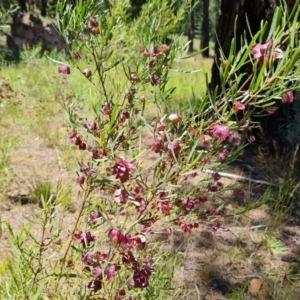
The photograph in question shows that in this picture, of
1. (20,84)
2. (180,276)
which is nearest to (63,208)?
(180,276)

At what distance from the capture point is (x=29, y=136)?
4520 millimetres

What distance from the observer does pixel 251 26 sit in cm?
384

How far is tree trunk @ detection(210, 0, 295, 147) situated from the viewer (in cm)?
378

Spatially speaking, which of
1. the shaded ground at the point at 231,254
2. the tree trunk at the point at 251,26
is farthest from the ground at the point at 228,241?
the tree trunk at the point at 251,26

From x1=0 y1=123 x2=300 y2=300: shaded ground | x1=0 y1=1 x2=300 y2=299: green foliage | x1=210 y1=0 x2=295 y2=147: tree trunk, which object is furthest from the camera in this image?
x1=210 y1=0 x2=295 y2=147: tree trunk

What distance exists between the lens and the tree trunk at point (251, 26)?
3775mm

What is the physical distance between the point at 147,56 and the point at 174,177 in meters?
0.48

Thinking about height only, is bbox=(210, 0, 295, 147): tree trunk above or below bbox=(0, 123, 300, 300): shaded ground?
above

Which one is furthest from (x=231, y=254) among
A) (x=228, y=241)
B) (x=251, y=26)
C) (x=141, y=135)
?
(x=251, y=26)

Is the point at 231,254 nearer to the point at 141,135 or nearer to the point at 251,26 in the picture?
the point at 141,135

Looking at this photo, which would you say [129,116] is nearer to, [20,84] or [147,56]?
[147,56]

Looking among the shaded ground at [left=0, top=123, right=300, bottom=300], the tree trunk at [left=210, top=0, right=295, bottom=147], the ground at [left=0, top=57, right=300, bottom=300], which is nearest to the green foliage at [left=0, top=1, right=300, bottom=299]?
the ground at [left=0, top=57, right=300, bottom=300]

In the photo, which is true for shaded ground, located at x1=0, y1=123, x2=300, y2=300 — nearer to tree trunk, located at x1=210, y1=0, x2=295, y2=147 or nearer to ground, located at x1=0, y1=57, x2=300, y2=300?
ground, located at x1=0, y1=57, x2=300, y2=300

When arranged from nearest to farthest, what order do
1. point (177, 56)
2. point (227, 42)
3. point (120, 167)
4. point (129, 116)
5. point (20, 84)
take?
point (120, 167)
point (129, 116)
point (177, 56)
point (227, 42)
point (20, 84)
